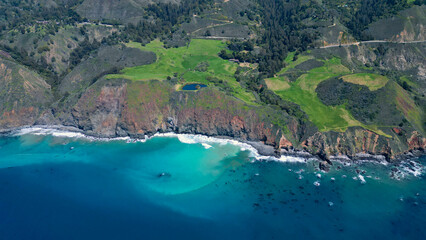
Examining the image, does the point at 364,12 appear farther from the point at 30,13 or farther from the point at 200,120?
the point at 30,13

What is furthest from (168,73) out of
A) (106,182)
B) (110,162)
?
(106,182)

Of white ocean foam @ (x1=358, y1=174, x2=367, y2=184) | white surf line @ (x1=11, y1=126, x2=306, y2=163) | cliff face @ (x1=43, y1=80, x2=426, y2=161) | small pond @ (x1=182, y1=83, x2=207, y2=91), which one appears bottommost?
white ocean foam @ (x1=358, y1=174, x2=367, y2=184)

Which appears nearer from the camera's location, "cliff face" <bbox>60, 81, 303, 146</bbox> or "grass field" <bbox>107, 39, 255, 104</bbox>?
"cliff face" <bbox>60, 81, 303, 146</bbox>

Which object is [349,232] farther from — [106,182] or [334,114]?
[106,182]

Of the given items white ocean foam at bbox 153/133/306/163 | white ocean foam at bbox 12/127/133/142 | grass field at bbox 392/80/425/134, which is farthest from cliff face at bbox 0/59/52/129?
grass field at bbox 392/80/425/134

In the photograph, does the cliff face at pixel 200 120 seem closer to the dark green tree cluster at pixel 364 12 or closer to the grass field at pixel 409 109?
the grass field at pixel 409 109

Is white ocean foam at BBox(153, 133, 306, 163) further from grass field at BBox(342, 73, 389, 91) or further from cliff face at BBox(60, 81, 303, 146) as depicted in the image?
grass field at BBox(342, 73, 389, 91)

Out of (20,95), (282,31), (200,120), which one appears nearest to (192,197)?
(200,120)
